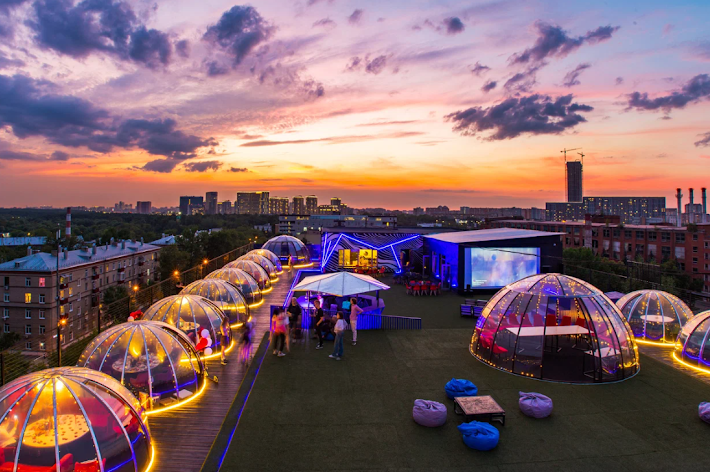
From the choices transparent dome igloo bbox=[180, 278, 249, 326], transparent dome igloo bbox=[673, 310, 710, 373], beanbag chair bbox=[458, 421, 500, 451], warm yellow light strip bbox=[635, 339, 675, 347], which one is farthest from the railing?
warm yellow light strip bbox=[635, 339, 675, 347]

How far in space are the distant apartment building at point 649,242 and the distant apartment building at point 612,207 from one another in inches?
4300

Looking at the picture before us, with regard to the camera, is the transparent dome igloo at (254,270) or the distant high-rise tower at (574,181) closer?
the transparent dome igloo at (254,270)

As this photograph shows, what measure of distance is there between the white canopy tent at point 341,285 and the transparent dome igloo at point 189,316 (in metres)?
3.25

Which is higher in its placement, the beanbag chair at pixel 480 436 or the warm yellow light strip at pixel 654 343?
the beanbag chair at pixel 480 436

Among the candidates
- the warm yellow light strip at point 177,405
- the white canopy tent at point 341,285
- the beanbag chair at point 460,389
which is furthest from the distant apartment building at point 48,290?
the beanbag chair at point 460,389

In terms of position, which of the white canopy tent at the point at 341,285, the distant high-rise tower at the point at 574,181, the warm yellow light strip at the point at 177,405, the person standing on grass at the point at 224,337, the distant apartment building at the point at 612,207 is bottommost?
the warm yellow light strip at the point at 177,405

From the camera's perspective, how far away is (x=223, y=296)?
14.4 m

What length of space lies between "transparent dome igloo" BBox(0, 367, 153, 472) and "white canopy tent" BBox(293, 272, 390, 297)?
8.20 meters

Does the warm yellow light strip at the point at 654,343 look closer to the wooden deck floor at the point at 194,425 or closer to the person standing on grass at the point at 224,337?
the wooden deck floor at the point at 194,425

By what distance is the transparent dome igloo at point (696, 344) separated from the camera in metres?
10.8

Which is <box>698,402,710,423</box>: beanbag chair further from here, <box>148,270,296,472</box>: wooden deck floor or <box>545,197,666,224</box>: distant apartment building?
<box>545,197,666,224</box>: distant apartment building

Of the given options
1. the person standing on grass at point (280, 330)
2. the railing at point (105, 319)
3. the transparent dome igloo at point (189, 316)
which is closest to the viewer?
the railing at point (105, 319)

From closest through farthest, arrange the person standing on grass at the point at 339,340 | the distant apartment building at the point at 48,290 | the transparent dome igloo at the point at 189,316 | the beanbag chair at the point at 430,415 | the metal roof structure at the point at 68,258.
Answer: the beanbag chair at the point at 430,415 < the person standing on grass at the point at 339,340 < the transparent dome igloo at the point at 189,316 < the distant apartment building at the point at 48,290 < the metal roof structure at the point at 68,258

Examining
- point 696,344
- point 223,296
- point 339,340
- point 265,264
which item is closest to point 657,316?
point 696,344
